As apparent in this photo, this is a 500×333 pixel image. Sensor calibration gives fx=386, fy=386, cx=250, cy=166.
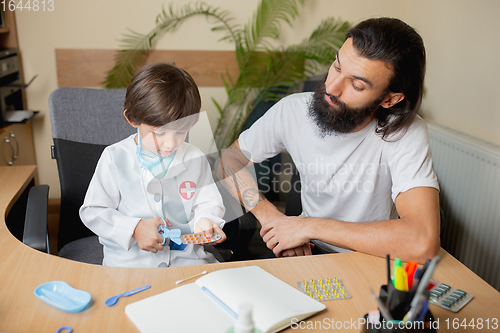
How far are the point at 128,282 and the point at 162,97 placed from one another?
0.50 metres

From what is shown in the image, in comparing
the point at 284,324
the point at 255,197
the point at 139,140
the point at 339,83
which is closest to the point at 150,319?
the point at 284,324

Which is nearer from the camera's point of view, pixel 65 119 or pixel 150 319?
pixel 150 319

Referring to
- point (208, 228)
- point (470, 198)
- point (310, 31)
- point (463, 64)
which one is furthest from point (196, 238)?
point (310, 31)

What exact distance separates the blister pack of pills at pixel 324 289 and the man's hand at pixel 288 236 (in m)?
0.26

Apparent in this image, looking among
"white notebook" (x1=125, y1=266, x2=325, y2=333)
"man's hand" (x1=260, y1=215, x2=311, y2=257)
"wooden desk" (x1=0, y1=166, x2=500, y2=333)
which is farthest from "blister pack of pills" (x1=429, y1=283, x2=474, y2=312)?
"man's hand" (x1=260, y1=215, x2=311, y2=257)

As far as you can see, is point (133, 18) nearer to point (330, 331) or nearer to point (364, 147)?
point (364, 147)

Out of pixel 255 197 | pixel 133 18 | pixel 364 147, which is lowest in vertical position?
pixel 255 197

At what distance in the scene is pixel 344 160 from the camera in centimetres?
129

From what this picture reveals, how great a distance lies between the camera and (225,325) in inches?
27.2

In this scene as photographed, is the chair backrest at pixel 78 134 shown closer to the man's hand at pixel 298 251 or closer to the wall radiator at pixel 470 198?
the man's hand at pixel 298 251

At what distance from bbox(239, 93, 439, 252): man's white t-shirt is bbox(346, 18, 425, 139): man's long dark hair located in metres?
0.04

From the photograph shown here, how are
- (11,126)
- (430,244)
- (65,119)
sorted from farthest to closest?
(11,126), (65,119), (430,244)

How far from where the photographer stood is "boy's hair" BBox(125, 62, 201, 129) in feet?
3.51

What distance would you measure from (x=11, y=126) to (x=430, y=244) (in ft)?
7.36
